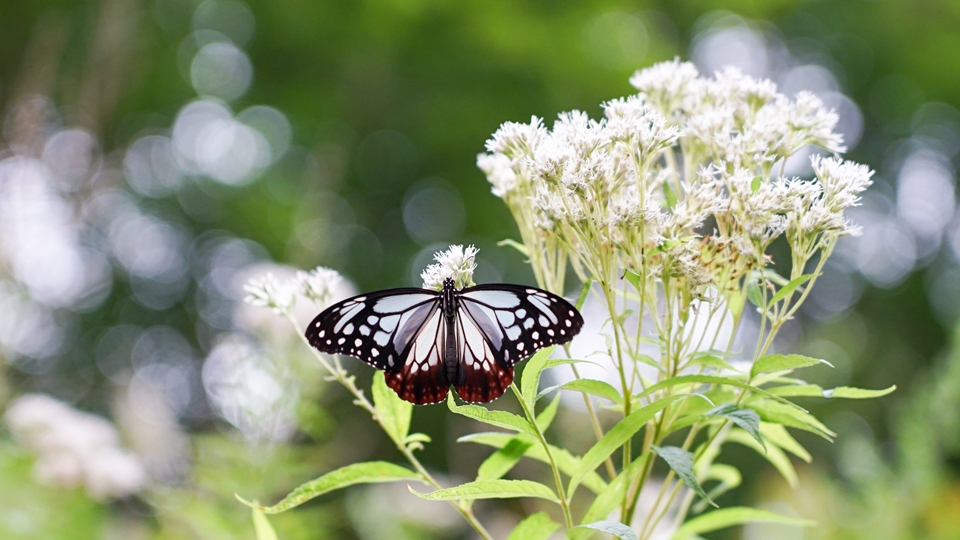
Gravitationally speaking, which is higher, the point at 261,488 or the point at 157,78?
the point at 157,78

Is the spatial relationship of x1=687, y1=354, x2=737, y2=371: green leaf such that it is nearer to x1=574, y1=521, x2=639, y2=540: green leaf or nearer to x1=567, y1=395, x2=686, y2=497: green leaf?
x1=567, y1=395, x2=686, y2=497: green leaf

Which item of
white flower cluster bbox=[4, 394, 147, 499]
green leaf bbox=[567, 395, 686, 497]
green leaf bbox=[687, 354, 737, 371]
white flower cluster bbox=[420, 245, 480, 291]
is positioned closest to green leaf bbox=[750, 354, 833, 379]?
green leaf bbox=[687, 354, 737, 371]

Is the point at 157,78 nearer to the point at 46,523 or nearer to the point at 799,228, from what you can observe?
the point at 46,523

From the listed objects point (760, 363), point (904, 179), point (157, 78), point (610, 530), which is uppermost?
point (904, 179)

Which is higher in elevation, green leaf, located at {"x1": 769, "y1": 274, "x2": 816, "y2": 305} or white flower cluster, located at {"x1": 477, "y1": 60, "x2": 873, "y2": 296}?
white flower cluster, located at {"x1": 477, "y1": 60, "x2": 873, "y2": 296}

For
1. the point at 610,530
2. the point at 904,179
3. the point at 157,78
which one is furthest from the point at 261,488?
the point at 904,179

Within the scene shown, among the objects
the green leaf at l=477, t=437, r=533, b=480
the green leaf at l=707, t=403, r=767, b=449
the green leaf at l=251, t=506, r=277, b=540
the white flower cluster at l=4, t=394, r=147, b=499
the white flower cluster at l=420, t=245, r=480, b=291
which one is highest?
the white flower cluster at l=420, t=245, r=480, b=291

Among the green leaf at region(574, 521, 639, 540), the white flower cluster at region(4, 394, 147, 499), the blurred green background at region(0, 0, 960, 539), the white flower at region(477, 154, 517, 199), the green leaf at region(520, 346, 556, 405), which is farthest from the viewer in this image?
the blurred green background at region(0, 0, 960, 539)
